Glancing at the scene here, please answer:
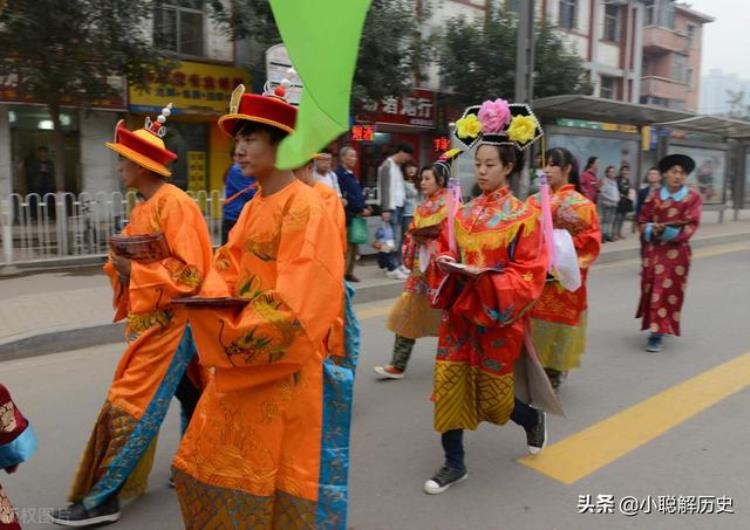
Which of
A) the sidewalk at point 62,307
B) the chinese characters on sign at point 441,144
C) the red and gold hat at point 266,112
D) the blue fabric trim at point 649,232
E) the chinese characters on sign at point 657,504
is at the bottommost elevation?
the chinese characters on sign at point 657,504

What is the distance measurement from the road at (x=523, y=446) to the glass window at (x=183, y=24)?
348 inches

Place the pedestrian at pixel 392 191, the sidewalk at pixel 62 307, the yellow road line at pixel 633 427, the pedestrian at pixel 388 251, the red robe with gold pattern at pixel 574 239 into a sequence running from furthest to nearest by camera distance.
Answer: the pedestrian at pixel 392 191
the pedestrian at pixel 388 251
the sidewalk at pixel 62 307
the red robe with gold pattern at pixel 574 239
the yellow road line at pixel 633 427

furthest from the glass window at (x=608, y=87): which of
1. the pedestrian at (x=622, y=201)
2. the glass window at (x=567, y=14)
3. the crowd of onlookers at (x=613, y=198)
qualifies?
the pedestrian at (x=622, y=201)

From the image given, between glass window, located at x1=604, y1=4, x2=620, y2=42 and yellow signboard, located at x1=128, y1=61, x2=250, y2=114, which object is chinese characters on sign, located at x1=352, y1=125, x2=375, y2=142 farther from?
glass window, located at x1=604, y1=4, x2=620, y2=42

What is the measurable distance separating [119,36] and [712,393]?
8509mm

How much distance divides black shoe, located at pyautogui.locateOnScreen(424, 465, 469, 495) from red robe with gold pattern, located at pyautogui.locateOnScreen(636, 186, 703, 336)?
317cm

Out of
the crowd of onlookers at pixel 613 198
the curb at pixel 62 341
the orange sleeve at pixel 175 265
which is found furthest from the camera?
the crowd of onlookers at pixel 613 198

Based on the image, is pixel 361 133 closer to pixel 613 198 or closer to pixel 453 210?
pixel 613 198

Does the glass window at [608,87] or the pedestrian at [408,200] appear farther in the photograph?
the glass window at [608,87]

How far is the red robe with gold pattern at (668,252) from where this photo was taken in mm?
5445

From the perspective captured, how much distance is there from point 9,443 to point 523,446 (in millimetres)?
2629

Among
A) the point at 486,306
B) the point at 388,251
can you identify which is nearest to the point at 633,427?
the point at 486,306

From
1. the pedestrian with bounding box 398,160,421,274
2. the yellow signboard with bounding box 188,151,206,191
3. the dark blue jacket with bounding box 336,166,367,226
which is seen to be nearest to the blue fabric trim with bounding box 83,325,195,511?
the dark blue jacket with bounding box 336,166,367,226

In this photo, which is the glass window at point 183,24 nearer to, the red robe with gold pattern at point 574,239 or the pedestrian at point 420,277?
the pedestrian at point 420,277
